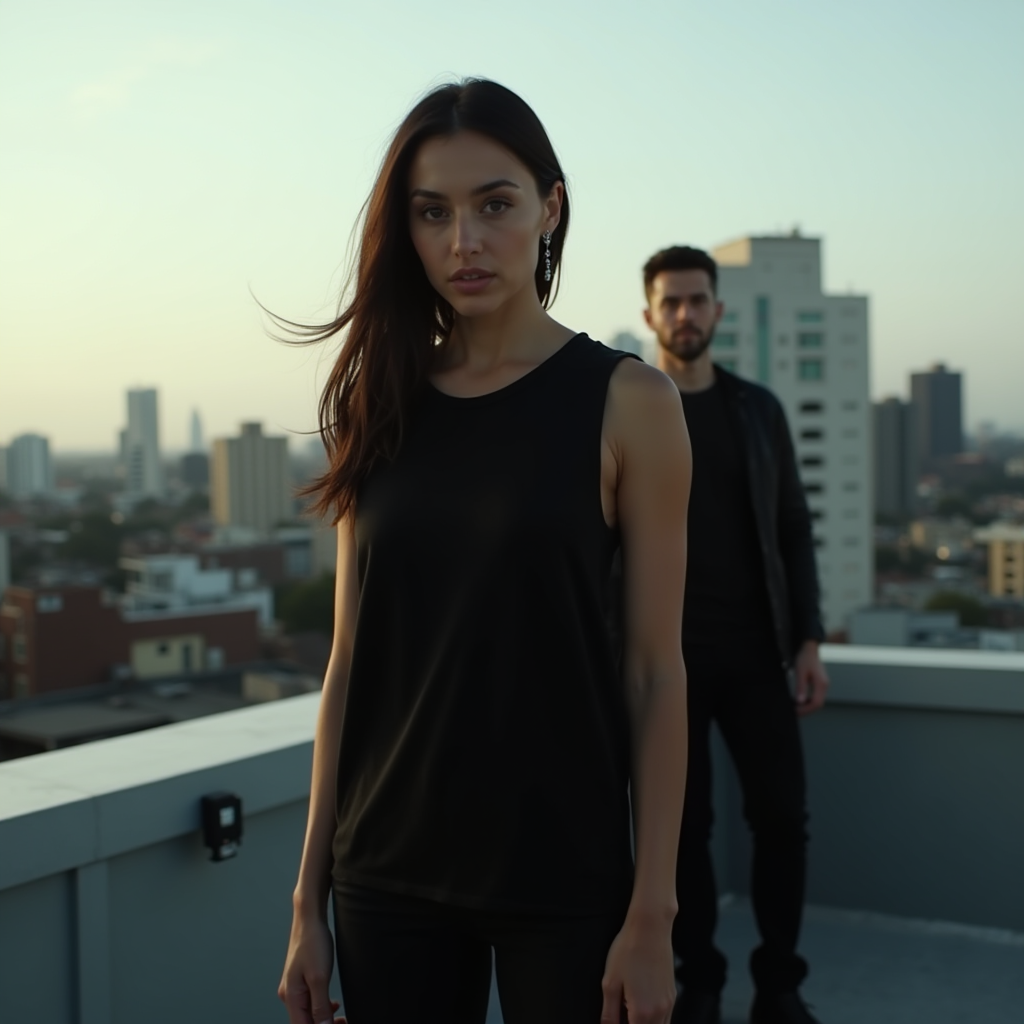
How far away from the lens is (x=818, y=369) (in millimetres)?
63156

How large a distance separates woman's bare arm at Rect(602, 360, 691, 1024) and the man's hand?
1.45m

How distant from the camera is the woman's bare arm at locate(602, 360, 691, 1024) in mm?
1044

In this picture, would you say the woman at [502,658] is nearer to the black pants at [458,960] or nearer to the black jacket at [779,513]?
the black pants at [458,960]

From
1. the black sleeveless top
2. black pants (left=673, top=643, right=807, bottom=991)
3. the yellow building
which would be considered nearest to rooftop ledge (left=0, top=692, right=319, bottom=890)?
the black sleeveless top

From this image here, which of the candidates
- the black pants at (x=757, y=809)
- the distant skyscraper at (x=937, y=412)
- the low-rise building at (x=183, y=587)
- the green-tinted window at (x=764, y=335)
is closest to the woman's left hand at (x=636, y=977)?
the black pants at (x=757, y=809)

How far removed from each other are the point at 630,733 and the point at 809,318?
62918 mm

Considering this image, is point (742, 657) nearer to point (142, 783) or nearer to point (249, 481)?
point (142, 783)

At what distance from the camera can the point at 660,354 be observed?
99.0 inches

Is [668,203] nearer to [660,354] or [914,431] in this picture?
[660,354]

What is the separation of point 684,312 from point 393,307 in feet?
4.28

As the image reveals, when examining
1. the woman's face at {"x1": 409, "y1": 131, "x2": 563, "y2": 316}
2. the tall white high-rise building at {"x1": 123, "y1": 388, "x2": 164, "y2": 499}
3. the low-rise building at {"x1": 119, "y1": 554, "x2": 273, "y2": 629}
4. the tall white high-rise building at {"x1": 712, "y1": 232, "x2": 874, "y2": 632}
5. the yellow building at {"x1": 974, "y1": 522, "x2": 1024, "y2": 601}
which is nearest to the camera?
the woman's face at {"x1": 409, "y1": 131, "x2": 563, "y2": 316}

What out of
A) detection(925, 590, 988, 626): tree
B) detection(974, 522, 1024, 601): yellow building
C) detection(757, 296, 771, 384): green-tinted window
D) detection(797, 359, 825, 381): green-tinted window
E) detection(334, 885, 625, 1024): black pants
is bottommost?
detection(925, 590, 988, 626): tree

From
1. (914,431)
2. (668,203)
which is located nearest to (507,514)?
(668,203)

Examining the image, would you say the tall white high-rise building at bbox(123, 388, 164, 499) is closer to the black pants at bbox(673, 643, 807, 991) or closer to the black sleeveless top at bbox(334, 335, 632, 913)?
the black pants at bbox(673, 643, 807, 991)
